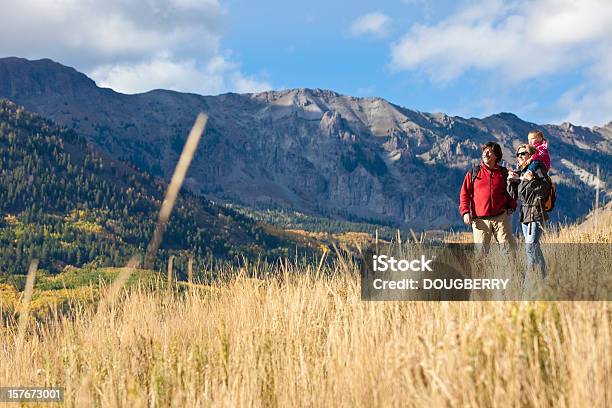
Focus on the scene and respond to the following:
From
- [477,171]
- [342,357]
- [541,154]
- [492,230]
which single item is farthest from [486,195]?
[342,357]

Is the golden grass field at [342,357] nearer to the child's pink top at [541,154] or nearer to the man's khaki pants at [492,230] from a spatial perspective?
the man's khaki pants at [492,230]

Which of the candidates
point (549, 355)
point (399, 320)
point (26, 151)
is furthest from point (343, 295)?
point (26, 151)

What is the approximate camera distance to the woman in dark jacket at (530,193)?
7938 mm

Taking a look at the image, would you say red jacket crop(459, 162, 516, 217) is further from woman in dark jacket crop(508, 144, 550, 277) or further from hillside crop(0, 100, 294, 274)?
hillside crop(0, 100, 294, 274)

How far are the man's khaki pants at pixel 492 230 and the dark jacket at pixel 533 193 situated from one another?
0.38 m

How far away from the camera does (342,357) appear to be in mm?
4262

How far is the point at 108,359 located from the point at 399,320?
262 cm

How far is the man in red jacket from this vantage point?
347 inches

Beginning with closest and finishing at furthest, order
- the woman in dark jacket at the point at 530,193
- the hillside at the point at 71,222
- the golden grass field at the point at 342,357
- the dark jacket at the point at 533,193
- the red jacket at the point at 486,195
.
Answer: the golden grass field at the point at 342,357
the woman in dark jacket at the point at 530,193
the dark jacket at the point at 533,193
the red jacket at the point at 486,195
the hillside at the point at 71,222

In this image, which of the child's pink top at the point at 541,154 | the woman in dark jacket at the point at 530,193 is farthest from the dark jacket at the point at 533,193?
the child's pink top at the point at 541,154

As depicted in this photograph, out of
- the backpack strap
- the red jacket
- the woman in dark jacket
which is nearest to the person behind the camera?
Answer: the woman in dark jacket

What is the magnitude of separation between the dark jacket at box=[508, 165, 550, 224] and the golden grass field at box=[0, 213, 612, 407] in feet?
10.2

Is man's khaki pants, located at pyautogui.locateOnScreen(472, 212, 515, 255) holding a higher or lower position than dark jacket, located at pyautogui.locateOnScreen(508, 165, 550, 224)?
lower

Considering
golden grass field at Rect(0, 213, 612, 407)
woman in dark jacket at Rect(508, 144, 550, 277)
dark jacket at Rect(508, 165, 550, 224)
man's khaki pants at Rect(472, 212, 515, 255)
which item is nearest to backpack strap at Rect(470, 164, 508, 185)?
woman in dark jacket at Rect(508, 144, 550, 277)
